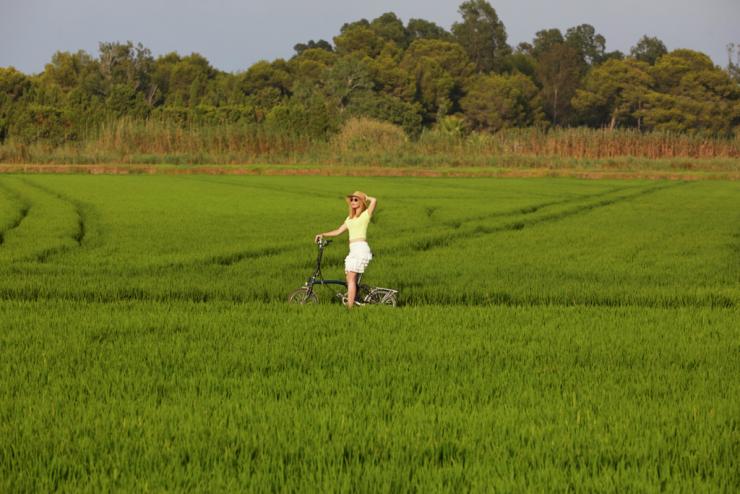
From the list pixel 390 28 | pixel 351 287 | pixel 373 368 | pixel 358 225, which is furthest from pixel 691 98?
pixel 373 368

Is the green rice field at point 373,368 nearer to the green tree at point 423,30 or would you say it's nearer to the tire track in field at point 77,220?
the tire track in field at point 77,220

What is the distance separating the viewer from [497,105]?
252 ft

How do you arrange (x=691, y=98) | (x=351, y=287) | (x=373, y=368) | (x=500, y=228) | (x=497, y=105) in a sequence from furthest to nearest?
(x=497, y=105) < (x=691, y=98) < (x=500, y=228) < (x=351, y=287) < (x=373, y=368)

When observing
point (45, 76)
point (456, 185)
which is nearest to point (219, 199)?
point (456, 185)

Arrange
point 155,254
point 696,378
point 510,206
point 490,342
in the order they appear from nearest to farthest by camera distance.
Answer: point 696,378, point 490,342, point 155,254, point 510,206

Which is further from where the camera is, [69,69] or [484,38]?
[484,38]

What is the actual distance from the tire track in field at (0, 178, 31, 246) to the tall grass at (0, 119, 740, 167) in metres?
13.6

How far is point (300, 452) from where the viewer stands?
4906 mm

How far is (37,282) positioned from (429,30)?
313ft

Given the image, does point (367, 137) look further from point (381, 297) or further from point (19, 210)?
point (381, 297)

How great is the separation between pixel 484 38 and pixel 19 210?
7806 cm

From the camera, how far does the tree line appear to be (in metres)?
68.9

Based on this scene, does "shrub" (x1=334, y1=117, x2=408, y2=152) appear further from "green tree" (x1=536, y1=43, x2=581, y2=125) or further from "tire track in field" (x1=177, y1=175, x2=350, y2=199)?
"green tree" (x1=536, y1=43, x2=581, y2=125)

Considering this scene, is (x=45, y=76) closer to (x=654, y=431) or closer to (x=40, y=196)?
(x=40, y=196)
